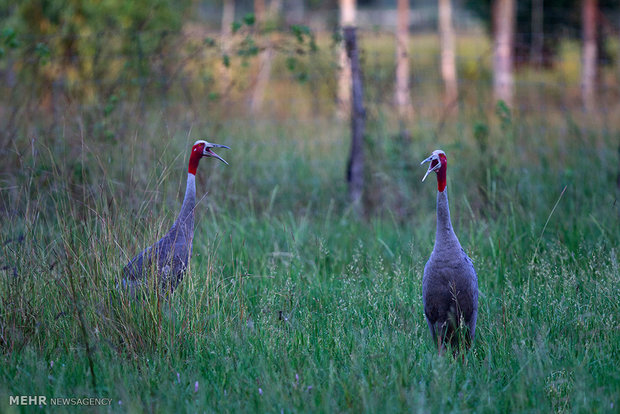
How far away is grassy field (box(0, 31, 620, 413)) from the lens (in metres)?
3.51

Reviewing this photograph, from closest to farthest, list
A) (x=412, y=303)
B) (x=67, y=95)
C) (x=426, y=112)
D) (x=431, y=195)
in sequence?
(x=412, y=303) < (x=67, y=95) < (x=431, y=195) < (x=426, y=112)

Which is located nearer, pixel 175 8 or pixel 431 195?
pixel 431 195

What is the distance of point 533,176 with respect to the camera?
295 inches

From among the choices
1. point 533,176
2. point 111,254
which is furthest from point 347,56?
point 111,254

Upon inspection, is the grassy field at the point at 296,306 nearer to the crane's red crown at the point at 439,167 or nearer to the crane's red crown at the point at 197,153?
the crane's red crown at the point at 197,153

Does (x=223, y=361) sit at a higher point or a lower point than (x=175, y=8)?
lower

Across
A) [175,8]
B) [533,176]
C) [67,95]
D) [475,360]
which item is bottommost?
[475,360]

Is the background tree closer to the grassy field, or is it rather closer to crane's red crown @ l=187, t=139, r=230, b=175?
the grassy field

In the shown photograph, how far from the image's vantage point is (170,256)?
4.31 metres

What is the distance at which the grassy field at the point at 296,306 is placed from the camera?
11.5 ft

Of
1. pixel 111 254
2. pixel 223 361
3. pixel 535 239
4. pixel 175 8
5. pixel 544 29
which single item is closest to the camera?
pixel 223 361

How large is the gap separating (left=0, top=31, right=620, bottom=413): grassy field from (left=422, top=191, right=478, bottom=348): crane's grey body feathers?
176 millimetres

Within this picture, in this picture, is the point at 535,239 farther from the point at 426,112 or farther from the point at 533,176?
the point at 426,112

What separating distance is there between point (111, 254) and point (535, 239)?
335 centimetres
